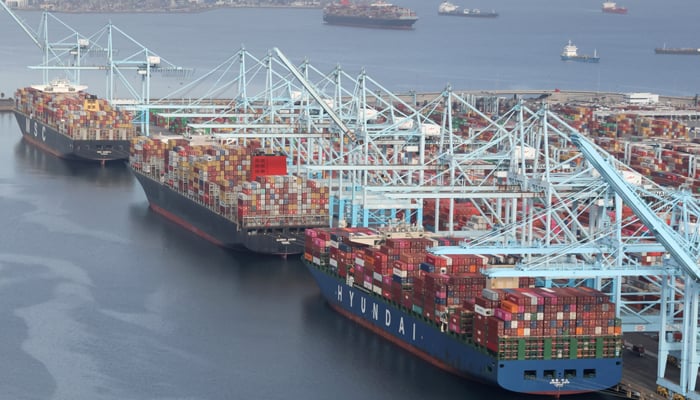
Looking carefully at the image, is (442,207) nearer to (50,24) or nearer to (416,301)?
(416,301)

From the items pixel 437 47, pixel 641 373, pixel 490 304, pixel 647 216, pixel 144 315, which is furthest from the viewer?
pixel 437 47

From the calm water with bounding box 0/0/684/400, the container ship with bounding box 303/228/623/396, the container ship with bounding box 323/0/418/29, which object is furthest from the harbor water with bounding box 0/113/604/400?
the container ship with bounding box 323/0/418/29

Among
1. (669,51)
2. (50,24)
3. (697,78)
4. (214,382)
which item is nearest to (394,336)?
(214,382)

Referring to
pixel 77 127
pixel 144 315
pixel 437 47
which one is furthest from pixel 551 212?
pixel 437 47

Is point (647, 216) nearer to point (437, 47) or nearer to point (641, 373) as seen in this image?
point (641, 373)

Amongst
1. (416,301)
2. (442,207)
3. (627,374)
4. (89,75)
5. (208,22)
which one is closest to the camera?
(627,374)

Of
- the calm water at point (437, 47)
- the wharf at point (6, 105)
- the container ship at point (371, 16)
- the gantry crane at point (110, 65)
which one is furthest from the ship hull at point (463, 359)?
the container ship at point (371, 16)

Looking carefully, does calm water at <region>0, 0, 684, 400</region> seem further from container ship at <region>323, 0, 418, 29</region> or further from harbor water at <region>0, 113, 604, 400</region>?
container ship at <region>323, 0, 418, 29</region>
